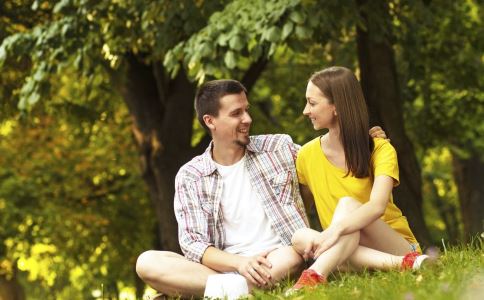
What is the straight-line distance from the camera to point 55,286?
30.8 m

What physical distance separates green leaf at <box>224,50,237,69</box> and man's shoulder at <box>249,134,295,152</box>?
2751 millimetres

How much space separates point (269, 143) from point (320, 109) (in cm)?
55

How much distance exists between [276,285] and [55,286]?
25.6 metres

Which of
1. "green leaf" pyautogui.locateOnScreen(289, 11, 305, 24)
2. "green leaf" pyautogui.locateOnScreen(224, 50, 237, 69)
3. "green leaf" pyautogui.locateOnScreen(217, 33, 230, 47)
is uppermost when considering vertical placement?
"green leaf" pyautogui.locateOnScreen(289, 11, 305, 24)

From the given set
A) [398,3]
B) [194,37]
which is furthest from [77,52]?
[398,3]

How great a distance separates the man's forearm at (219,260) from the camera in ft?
20.7

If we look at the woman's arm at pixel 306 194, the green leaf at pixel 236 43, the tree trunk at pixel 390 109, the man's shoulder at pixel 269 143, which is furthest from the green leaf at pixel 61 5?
the woman's arm at pixel 306 194

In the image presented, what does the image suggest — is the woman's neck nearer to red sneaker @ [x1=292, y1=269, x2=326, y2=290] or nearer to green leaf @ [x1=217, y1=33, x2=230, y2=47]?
red sneaker @ [x1=292, y1=269, x2=326, y2=290]

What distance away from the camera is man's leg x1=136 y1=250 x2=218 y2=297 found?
6.41 metres

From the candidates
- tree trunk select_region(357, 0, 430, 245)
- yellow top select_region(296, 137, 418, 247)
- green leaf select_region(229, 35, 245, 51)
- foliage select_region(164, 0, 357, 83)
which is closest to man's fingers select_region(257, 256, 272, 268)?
yellow top select_region(296, 137, 418, 247)

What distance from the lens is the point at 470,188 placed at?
751 inches

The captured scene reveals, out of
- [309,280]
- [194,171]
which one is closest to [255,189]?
[194,171]

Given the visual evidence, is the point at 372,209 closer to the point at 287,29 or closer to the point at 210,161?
the point at 210,161

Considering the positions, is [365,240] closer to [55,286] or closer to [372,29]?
[372,29]
